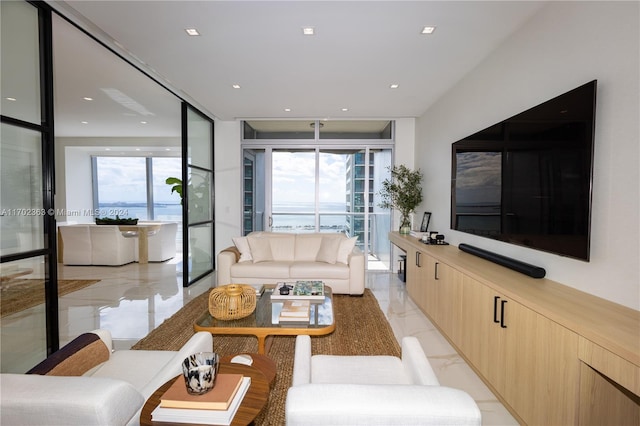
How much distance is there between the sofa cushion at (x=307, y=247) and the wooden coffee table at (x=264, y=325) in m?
1.91

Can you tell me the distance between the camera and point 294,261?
4480mm

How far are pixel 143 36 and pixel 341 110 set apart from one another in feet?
9.65

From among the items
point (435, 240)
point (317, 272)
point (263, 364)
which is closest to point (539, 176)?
point (435, 240)

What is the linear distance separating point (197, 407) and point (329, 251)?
134 inches

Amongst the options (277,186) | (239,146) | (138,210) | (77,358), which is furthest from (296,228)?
(138,210)

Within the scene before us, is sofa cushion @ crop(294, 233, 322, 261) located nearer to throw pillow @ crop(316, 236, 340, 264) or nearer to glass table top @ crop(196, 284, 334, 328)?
throw pillow @ crop(316, 236, 340, 264)

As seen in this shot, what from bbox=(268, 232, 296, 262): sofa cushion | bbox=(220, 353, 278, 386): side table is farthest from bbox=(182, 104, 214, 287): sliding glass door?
bbox=(220, 353, 278, 386): side table

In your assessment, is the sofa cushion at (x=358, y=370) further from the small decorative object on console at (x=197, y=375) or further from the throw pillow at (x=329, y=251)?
the throw pillow at (x=329, y=251)

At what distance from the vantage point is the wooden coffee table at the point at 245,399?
103cm

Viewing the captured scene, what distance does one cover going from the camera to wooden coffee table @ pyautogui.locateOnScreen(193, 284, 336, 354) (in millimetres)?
2219

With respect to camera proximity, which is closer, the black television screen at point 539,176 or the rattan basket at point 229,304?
the black television screen at point 539,176

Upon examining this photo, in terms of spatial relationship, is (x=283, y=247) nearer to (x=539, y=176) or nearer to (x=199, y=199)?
(x=199, y=199)

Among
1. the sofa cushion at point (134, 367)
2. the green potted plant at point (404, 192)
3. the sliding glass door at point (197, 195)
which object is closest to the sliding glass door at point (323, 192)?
the green potted plant at point (404, 192)

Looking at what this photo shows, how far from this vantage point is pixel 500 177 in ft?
8.65
